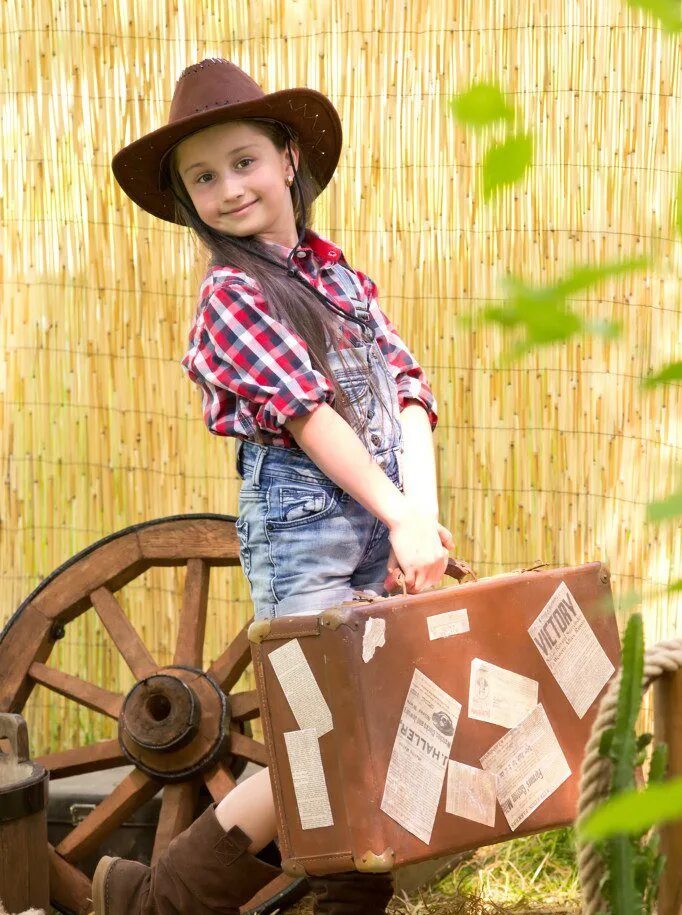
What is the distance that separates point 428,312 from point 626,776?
1785 millimetres

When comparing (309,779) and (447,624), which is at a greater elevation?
(447,624)

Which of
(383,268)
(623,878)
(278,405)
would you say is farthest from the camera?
(383,268)

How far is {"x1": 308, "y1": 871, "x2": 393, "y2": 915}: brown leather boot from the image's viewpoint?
6.37 ft

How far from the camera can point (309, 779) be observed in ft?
5.83

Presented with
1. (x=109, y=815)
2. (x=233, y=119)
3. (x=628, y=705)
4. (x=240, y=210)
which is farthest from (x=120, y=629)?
(x=628, y=705)

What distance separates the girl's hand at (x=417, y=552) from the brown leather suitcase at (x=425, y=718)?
0.33ft

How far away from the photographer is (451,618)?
181 cm

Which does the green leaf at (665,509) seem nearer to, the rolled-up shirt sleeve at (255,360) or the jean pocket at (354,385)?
the rolled-up shirt sleeve at (255,360)

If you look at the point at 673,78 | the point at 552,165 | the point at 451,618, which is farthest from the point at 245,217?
the point at 673,78

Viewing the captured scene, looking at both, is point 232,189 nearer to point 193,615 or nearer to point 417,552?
point 417,552

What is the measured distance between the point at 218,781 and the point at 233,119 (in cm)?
138

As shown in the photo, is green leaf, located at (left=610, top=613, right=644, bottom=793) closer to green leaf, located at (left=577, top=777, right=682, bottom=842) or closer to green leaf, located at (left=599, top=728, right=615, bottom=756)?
green leaf, located at (left=599, top=728, right=615, bottom=756)

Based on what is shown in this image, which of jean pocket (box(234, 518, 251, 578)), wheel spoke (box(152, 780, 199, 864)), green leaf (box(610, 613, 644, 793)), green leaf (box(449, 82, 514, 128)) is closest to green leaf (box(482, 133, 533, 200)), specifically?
green leaf (box(449, 82, 514, 128))

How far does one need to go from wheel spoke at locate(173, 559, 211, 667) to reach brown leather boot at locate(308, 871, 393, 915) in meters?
0.83
